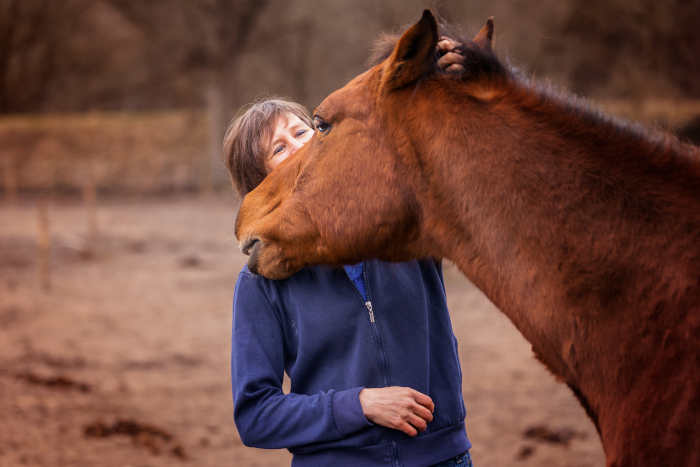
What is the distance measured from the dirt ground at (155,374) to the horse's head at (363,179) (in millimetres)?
3371

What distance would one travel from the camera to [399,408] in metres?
1.97

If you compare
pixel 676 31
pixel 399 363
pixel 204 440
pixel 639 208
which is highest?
pixel 676 31

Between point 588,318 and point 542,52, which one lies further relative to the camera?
point 542,52

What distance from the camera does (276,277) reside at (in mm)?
2186

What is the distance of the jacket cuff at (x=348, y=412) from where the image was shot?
2.01 meters

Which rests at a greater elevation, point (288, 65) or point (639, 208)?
point (288, 65)

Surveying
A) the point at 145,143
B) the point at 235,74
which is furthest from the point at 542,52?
the point at 145,143

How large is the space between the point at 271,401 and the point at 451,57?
1.18 metres

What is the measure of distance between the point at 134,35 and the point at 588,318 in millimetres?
30204

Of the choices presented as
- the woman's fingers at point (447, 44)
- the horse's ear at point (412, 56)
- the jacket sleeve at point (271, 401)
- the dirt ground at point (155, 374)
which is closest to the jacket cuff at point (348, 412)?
the jacket sleeve at point (271, 401)

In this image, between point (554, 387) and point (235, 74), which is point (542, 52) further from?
point (554, 387)

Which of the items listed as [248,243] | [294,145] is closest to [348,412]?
[248,243]

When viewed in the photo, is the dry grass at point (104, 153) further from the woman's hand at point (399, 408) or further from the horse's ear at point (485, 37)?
the woman's hand at point (399, 408)

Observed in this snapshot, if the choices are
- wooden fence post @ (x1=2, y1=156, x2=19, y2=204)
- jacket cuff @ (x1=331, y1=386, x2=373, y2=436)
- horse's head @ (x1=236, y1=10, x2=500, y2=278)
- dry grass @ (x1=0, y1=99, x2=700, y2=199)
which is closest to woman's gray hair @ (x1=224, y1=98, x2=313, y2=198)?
A: horse's head @ (x1=236, y1=10, x2=500, y2=278)
